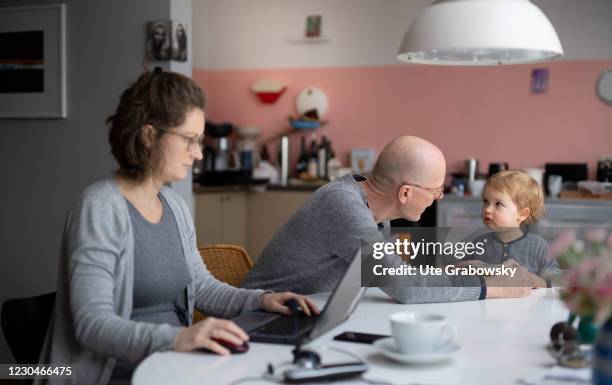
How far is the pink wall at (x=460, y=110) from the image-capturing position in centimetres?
600

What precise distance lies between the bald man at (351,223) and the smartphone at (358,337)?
502 millimetres

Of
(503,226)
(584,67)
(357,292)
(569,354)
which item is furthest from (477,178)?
(569,354)

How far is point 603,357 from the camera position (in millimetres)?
1245

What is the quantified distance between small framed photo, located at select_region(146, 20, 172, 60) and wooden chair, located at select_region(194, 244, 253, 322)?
1.43 meters

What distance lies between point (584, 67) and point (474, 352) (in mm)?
4776

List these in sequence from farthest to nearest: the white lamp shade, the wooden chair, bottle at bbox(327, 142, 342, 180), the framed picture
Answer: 1. bottle at bbox(327, 142, 342, 180)
2. the framed picture
3. the wooden chair
4. the white lamp shade

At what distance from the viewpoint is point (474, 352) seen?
5.57ft

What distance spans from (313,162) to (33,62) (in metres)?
2.76

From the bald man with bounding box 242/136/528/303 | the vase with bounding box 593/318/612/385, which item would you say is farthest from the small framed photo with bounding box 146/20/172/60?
the vase with bounding box 593/318/612/385

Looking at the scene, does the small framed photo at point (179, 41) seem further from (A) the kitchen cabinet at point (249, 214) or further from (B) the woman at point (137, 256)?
(A) the kitchen cabinet at point (249, 214)

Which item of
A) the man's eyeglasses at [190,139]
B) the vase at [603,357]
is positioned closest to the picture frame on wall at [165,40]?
the man's eyeglasses at [190,139]

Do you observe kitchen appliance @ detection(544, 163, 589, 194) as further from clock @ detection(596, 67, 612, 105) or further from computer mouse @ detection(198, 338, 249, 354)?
computer mouse @ detection(198, 338, 249, 354)

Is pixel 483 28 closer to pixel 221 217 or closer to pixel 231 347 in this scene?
pixel 231 347

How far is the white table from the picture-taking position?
58.5 inches
